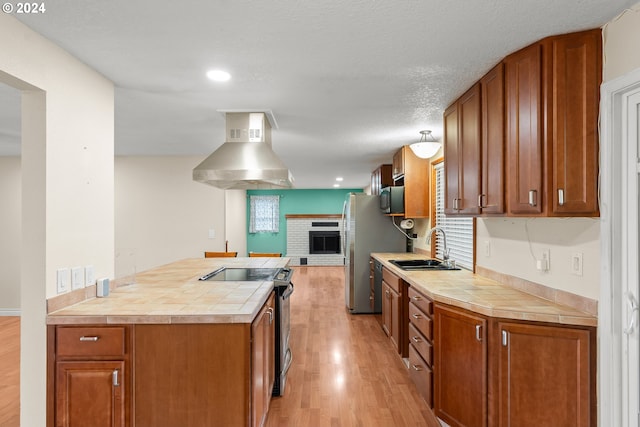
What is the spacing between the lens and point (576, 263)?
2070 millimetres

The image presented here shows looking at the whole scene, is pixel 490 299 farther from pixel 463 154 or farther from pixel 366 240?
pixel 366 240

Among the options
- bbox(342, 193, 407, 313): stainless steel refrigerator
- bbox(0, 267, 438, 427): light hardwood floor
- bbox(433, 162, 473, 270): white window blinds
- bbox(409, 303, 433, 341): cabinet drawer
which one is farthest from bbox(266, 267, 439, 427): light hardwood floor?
bbox(433, 162, 473, 270): white window blinds

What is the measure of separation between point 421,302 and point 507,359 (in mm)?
848

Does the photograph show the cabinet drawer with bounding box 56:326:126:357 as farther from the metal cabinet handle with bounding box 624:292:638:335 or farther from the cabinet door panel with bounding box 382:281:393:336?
the cabinet door panel with bounding box 382:281:393:336

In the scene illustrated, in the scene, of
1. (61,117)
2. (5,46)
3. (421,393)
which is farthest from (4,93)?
(421,393)

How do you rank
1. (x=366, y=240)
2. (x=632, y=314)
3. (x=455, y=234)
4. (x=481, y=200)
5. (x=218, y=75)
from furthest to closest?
(x=366, y=240), (x=455, y=234), (x=481, y=200), (x=218, y=75), (x=632, y=314)

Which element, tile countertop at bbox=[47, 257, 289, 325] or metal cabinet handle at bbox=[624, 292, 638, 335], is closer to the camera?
metal cabinet handle at bbox=[624, 292, 638, 335]

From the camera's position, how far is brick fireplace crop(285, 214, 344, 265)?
35.2 ft

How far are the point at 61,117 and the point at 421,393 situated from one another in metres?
3.04

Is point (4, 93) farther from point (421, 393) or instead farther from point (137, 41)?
point (421, 393)

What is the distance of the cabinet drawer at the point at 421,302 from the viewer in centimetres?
264

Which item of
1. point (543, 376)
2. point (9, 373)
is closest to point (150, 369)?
point (543, 376)

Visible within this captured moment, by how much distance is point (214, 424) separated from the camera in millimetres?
1893

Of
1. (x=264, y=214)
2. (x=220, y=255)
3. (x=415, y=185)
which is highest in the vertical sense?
(x=415, y=185)
